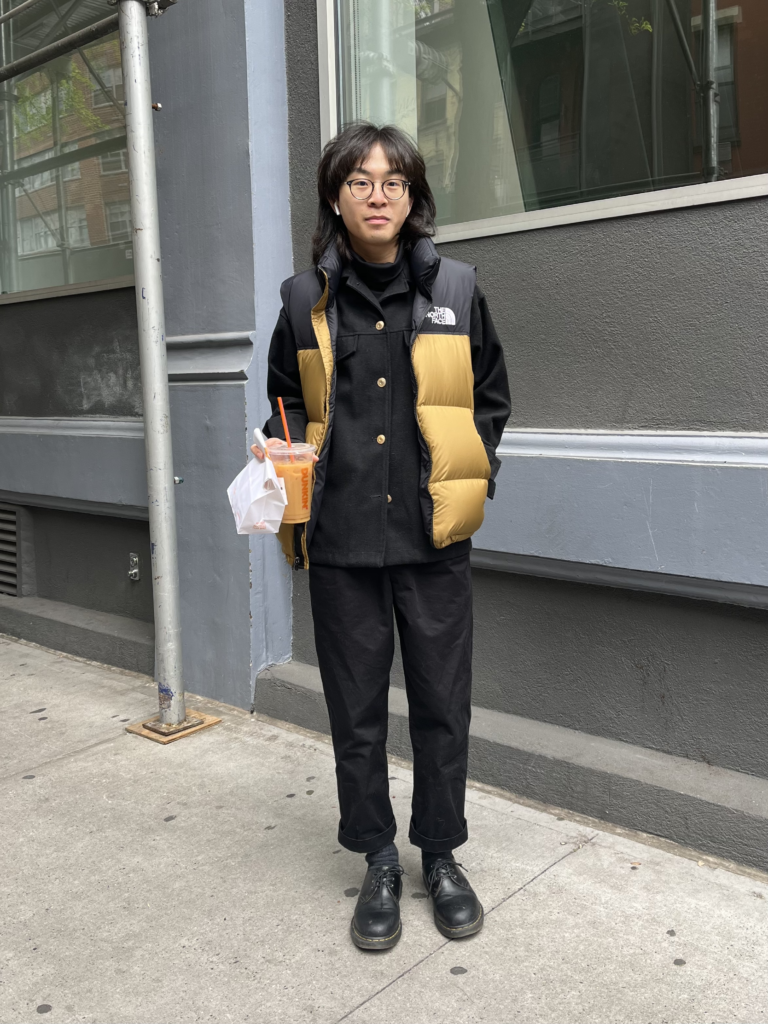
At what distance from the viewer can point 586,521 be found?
336cm

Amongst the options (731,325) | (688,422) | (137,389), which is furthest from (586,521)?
(137,389)

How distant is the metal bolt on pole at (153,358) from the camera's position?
392cm

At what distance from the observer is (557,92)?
361 centimetres

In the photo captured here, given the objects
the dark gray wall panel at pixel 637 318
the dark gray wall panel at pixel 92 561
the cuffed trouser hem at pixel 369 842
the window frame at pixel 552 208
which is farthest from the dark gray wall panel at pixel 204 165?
the cuffed trouser hem at pixel 369 842

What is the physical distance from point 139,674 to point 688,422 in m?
3.22

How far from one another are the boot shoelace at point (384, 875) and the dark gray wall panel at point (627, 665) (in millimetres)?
1043

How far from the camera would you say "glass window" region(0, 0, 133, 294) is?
5430 millimetres

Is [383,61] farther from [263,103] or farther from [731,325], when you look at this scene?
[731,325]

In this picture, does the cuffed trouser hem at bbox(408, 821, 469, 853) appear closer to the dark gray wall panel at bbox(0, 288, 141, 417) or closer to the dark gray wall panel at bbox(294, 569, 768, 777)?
the dark gray wall panel at bbox(294, 569, 768, 777)

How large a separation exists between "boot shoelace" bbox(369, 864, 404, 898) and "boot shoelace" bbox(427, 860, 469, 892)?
0.30 feet

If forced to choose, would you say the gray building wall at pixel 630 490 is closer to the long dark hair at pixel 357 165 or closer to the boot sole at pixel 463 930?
the boot sole at pixel 463 930

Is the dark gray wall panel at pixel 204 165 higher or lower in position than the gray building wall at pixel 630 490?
higher

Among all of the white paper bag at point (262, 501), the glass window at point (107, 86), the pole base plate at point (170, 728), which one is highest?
the glass window at point (107, 86)

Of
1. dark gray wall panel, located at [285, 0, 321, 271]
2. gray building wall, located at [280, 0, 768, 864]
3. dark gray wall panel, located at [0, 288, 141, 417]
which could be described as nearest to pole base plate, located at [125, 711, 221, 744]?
gray building wall, located at [280, 0, 768, 864]
